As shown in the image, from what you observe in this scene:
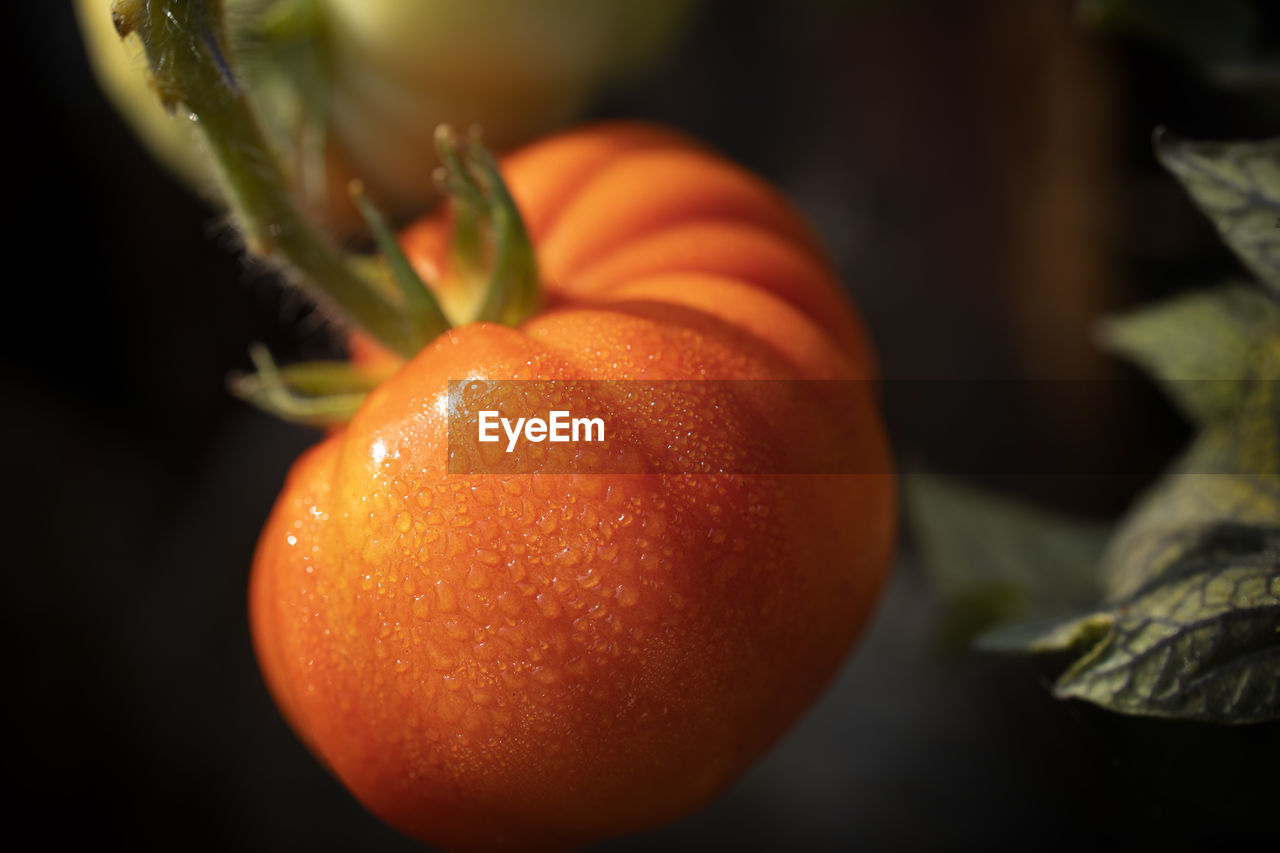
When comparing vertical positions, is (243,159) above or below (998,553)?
above

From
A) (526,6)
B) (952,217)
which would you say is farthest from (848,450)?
(952,217)

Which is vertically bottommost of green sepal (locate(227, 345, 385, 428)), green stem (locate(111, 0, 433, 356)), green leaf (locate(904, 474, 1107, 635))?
green leaf (locate(904, 474, 1107, 635))

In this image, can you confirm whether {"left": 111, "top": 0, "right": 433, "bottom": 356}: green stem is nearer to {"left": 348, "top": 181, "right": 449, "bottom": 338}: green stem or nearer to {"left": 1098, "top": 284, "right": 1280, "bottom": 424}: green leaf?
{"left": 348, "top": 181, "right": 449, "bottom": 338}: green stem

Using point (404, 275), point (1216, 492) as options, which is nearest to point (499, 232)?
point (404, 275)

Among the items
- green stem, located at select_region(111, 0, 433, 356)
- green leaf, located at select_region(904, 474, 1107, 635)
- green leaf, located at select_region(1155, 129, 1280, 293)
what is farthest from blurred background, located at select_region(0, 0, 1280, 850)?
green stem, located at select_region(111, 0, 433, 356)

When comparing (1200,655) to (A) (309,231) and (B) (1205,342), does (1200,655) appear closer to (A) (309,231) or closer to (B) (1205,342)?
(B) (1205,342)

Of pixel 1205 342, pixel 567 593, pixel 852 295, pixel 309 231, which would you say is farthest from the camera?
pixel 852 295

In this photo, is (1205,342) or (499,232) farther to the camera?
(1205,342)
